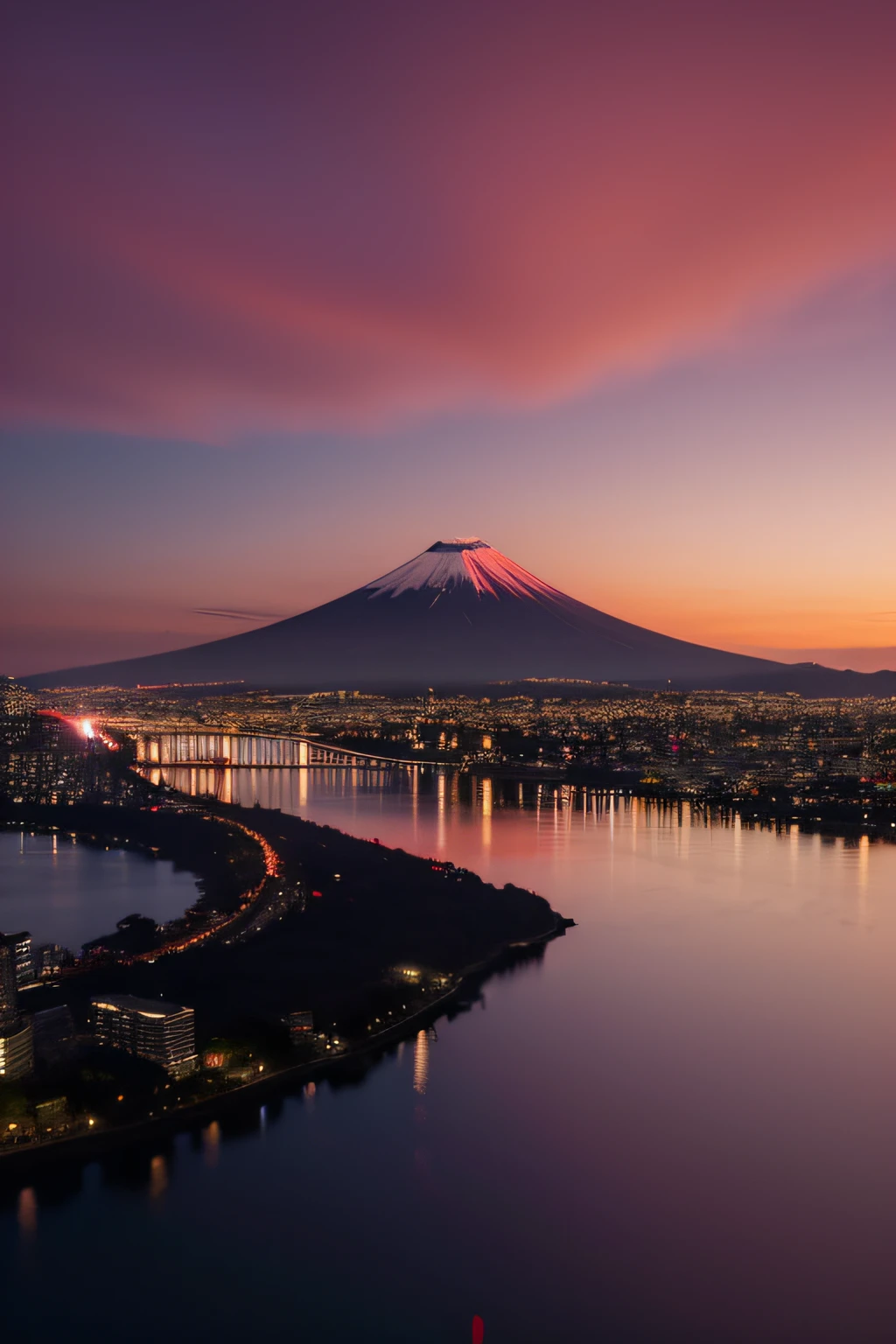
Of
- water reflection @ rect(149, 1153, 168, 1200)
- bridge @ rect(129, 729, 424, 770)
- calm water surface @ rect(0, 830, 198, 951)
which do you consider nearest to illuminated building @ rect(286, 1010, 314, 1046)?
water reflection @ rect(149, 1153, 168, 1200)

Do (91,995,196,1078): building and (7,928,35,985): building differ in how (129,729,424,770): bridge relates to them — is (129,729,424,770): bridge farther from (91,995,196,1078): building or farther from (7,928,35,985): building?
(91,995,196,1078): building

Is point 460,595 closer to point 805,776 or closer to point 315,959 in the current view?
point 805,776

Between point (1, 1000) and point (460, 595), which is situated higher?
point (460, 595)

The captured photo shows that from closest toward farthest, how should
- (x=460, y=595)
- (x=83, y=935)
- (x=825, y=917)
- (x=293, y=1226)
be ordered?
(x=293, y=1226)
(x=83, y=935)
(x=825, y=917)
(x=460, y=595)

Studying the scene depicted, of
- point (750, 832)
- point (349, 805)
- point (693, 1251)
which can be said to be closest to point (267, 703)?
point (349, 805)

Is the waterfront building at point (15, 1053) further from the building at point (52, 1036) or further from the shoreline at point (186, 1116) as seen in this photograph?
the shoreline at point (186, 1116)

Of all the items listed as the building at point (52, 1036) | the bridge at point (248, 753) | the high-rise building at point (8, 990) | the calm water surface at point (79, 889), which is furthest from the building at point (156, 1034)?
the bridge at point (248, 753)

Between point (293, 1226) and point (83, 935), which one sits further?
point (83, 935)
